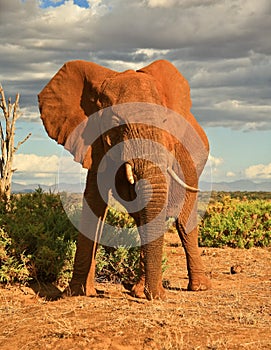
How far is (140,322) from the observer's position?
6.48 meters

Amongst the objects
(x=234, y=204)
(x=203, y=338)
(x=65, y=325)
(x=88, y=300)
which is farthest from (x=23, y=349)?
(x=234, y=204)

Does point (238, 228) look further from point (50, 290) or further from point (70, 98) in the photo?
point (70, 98)

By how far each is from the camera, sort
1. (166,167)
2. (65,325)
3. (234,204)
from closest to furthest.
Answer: (65,325) < (166,167) < (234,204)

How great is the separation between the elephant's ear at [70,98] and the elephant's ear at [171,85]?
0.67 meters

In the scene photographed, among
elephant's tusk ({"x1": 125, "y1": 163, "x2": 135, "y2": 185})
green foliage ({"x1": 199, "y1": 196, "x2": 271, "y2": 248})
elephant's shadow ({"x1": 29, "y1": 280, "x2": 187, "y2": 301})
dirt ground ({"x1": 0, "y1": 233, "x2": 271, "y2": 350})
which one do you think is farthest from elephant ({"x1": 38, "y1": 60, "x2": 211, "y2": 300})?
green foliage ({"x1": 199, "y1": 196, "x2": 271, "y2": 248})

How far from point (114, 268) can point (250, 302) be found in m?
3.08

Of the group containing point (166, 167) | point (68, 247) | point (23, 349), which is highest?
point (166, 167)

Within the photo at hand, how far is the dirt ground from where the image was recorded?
6.04m

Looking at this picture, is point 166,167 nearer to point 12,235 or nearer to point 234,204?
point 12,235

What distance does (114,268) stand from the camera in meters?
11.0

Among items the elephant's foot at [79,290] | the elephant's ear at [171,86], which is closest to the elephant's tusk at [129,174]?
the elephant's ear at [171,86]

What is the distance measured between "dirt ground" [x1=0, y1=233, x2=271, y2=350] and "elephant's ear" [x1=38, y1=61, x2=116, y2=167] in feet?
7.77

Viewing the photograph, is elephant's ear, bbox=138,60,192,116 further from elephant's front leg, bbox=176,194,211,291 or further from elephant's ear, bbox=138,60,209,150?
elephant's front leg, bbox=176,194,211,291

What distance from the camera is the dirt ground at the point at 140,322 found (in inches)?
238
